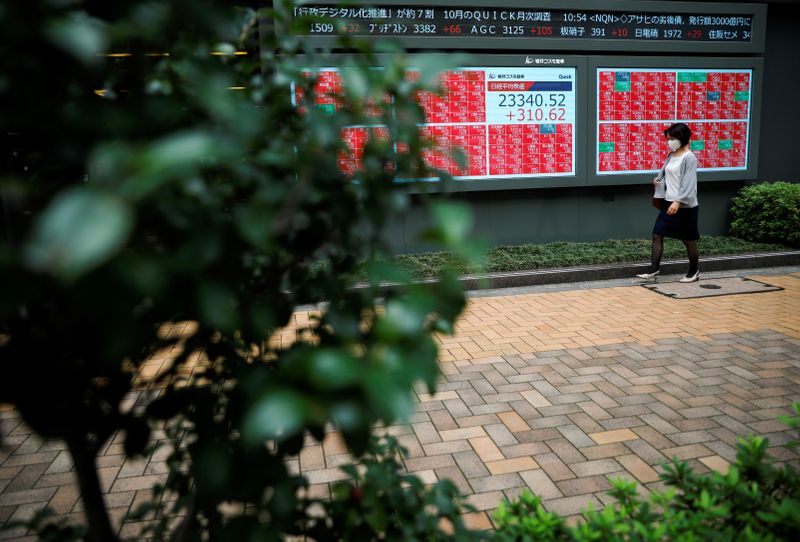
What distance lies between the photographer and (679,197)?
736 centimetres

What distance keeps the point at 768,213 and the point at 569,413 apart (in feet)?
23.3

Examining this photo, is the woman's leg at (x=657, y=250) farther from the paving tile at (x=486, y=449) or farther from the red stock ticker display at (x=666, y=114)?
the paving tile at (x=486, y=449)

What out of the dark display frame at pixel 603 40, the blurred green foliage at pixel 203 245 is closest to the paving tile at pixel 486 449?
the blurred green foliage at pixel 203 245

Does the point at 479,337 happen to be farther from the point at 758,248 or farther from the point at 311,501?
the point at 758,248

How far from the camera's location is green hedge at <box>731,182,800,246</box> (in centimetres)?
883

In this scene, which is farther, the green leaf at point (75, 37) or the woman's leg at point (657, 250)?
the woman's leg at point (657, 250)

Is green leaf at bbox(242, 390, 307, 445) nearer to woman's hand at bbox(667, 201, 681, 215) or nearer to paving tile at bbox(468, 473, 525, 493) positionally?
paving tile at bbox(468, 473, 525, 493)

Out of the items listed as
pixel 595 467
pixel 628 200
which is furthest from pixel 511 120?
pixel 595 467

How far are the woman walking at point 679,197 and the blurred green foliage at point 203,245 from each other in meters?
6.83

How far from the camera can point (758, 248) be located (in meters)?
8.81

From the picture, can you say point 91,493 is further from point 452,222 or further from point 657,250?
point 657,250

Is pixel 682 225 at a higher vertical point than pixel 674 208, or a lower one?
lower

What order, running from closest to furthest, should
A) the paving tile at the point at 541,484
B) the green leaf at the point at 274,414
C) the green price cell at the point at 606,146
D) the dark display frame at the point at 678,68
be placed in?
the green leaf at the point at 274,414 < the paving tile at the point at 541,484 < the dark display frame at the point at 678,68 < the green price cell at the point at 606,146

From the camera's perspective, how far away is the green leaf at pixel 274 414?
66cm
